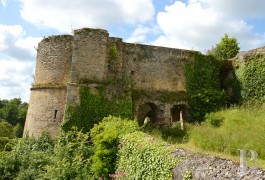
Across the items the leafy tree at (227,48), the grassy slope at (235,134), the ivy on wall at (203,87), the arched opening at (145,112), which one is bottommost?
the grassy slope at (235,134)

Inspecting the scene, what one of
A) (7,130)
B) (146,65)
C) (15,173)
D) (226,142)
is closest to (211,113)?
(146,65)

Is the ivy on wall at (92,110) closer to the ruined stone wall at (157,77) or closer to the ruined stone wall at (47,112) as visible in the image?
the ruined stone wall at (47,112)

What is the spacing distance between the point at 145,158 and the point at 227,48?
2458 centimetres

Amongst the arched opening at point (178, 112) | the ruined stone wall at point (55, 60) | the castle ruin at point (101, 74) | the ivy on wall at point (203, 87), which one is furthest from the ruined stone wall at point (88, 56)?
the ivy on wall at point (203, 87)

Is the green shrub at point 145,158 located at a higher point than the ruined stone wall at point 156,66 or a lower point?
lower

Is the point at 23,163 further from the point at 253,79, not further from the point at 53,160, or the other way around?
the point at 253,79

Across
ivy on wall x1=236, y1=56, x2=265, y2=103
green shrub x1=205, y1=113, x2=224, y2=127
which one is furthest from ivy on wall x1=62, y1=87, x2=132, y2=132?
ivy on wall x1=236, y1=56, x2=265, y2=103

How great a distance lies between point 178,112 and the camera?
20859mm

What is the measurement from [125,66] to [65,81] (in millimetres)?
3639

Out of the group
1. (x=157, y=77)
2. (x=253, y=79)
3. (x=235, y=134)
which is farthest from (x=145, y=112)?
(x=235, y=134)

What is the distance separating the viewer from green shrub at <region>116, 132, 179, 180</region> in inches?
300

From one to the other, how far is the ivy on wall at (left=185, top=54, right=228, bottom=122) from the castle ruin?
45 cm

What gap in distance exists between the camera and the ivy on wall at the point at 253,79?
1884 centimetres

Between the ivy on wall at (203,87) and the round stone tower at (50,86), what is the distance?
7731 mm
